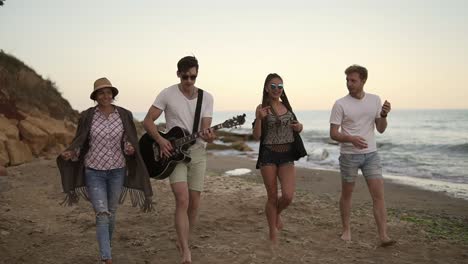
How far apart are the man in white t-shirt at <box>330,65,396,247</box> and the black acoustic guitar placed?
1.29m

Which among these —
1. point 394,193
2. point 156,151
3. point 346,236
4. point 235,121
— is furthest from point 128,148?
point 394,193

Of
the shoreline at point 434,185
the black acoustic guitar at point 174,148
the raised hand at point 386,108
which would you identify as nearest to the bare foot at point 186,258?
the black acoustic guitar at point 174,148

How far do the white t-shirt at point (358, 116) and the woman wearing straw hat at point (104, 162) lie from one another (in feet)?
7.61

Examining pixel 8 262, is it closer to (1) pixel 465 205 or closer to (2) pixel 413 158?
(1) pixel 465 205

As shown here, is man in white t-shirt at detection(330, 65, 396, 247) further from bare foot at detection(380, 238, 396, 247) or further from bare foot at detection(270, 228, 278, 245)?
bare foot at detection(270, 228, 278, 245)

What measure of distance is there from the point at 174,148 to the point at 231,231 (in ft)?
6.44

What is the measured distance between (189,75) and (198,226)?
254cm

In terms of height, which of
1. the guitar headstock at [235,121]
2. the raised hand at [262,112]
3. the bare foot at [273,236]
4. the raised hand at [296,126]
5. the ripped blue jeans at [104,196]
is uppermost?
the raised hand at [262,112]

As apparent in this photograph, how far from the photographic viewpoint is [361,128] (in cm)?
518

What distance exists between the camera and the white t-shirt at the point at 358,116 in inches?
203

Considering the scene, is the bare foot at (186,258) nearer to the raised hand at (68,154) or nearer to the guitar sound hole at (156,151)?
the guitar sound hole at (156,151)

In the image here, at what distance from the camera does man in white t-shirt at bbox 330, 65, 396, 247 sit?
5.17 m

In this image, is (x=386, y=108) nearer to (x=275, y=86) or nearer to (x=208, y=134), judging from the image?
(x=275, y=86)

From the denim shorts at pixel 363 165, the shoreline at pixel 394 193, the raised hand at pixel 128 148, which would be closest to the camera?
the raised hand at pixel 128 148
